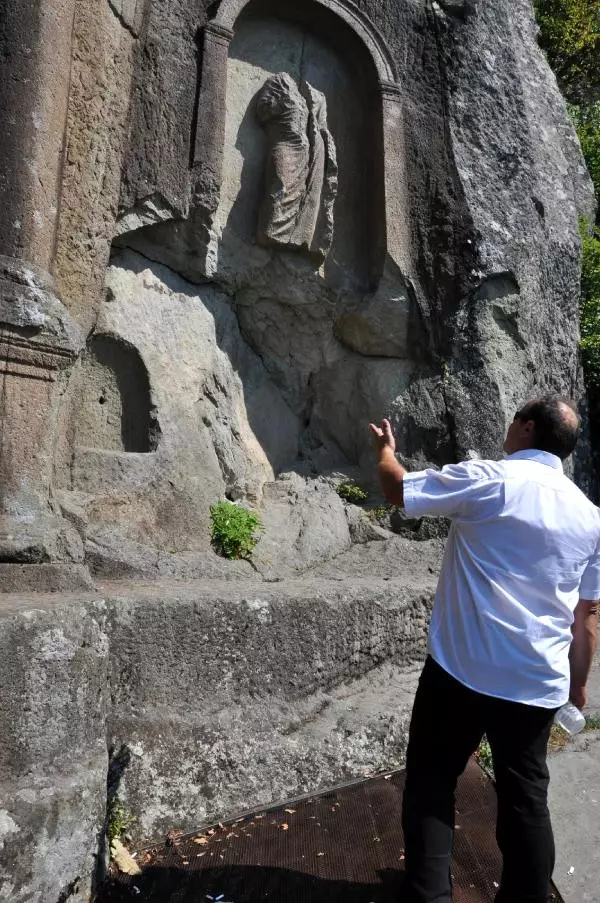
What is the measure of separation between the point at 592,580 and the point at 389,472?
0.71 m

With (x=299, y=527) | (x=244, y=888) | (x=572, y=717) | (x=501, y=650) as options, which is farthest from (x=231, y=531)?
(x=501, y=650)

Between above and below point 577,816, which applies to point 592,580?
above

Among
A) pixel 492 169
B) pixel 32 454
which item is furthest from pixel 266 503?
pixel 492 169

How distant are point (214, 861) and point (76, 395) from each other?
107 inches

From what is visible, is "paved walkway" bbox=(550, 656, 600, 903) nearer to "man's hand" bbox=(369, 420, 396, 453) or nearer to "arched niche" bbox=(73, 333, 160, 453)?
"man's hand" bbox=(369, 420, 396, 453)

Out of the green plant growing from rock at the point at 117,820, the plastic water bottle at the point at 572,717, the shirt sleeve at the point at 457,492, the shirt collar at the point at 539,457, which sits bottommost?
the green plant growing from rock at the point at 117,820

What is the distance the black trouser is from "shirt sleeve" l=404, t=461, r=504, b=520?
46 centimetres

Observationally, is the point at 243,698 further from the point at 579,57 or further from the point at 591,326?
the point at 579,57

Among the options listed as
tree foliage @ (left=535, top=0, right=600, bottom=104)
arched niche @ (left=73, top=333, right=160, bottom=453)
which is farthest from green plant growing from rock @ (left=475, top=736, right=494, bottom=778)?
tree foliage @ (left=535, top=0, right=600, bottom=104)

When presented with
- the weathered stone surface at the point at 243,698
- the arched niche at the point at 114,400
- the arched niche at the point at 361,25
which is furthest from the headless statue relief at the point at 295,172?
the weathered stone surface at the point at 243,698

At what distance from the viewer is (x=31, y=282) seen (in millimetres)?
3465

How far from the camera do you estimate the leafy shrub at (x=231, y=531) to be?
4660 millimetres

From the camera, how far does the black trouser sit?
2047 mm

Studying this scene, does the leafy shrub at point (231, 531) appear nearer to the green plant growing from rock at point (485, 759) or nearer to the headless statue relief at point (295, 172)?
the green plant growing from rock at point (485, 759)
